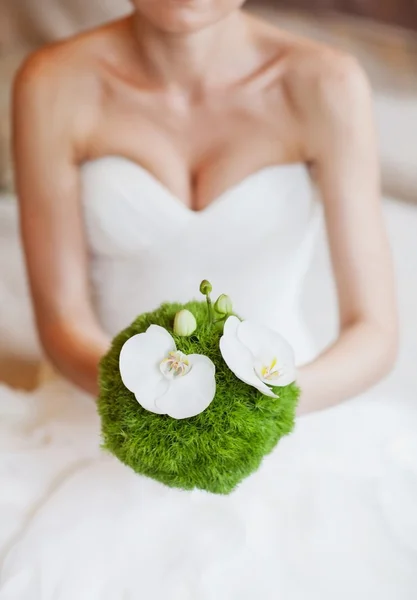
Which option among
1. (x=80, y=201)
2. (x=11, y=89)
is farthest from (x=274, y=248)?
(x=11, y=89)

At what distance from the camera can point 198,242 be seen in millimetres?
759

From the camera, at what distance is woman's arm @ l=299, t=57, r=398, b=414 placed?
0.72 m

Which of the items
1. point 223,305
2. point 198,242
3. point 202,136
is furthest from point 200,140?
point 223,305

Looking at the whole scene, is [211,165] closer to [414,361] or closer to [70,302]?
[70,302]

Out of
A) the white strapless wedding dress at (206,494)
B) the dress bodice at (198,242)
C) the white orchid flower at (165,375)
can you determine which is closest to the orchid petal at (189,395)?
the white orchid flower at (165,375)

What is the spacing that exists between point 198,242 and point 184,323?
0.30m

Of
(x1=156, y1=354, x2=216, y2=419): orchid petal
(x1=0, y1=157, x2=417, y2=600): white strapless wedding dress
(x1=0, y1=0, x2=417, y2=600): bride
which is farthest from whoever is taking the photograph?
(x1=0, y1=0, x2=417, y2=600): bride

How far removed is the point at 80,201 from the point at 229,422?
1.23 ft

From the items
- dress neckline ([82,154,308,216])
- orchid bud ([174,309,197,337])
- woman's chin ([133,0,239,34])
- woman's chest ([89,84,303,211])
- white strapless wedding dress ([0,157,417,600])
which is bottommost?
white strapless wedding dress ([0,157,417,600])

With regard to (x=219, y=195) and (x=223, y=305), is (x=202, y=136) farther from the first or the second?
(x=223, y=305)

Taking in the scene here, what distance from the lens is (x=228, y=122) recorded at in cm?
75

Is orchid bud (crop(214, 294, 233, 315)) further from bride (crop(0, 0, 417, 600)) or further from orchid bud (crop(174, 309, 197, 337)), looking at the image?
bride (crop(0, 0, 417, 600))

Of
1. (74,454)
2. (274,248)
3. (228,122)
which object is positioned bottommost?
(74,454)

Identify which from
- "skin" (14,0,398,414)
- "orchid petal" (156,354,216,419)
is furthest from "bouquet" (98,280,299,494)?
"skin" (14,0,398,414)
